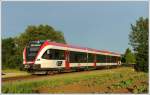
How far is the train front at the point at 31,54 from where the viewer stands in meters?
18.2

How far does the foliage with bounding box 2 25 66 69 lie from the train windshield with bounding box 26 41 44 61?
26 centimetres

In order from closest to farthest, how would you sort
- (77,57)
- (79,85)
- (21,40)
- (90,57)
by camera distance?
(79,85) < (21,40) < (77,57) < (90,57)

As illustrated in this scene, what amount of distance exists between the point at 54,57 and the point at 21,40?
1652 mm

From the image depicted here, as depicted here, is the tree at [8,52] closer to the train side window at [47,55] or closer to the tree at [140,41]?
the train side window at [47,55]

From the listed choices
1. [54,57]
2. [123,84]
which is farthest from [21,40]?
[123,84]

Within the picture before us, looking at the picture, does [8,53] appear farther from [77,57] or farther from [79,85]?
[77,57]

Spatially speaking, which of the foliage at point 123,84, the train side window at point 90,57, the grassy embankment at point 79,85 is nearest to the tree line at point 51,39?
the grassy embankment at point 79,85

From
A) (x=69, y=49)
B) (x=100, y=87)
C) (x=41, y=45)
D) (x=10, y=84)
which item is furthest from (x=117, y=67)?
(x=10, y=84)

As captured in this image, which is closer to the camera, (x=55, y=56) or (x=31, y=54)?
(x=31, y=54)

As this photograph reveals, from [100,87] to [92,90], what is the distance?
735 mm

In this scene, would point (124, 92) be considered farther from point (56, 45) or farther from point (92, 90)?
point (56, 45)

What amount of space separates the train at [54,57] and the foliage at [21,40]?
293mm

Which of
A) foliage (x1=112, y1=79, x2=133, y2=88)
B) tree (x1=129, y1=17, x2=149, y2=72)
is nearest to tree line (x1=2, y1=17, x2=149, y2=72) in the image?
tree (x1=129, y1=17, x2=149, y2=72)

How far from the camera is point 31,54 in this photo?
18594mm
